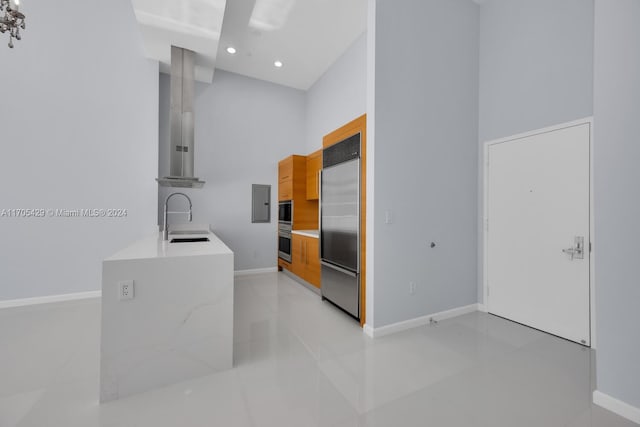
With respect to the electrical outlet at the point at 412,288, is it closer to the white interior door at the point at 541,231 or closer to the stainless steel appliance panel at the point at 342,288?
the stainless steel appliance panel at the point at 342,288

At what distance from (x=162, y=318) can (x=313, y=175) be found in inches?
125

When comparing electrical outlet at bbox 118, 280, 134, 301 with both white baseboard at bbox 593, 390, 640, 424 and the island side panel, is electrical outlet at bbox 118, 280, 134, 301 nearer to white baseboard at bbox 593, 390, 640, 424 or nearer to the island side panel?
the island side panel

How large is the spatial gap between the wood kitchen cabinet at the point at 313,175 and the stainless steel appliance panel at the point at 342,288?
1.47 m

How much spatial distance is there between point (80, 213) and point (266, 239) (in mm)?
2769

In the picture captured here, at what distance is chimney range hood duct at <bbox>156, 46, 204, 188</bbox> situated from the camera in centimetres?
368

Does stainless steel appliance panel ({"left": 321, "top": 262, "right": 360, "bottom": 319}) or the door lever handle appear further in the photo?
stainless steel appliance panel ({"left": 321, "top": 262, "right": 360, "bottom": 319})

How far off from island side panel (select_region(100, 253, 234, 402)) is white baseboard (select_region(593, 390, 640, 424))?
7.87 feet

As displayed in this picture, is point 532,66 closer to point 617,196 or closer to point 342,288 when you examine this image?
point 617,196

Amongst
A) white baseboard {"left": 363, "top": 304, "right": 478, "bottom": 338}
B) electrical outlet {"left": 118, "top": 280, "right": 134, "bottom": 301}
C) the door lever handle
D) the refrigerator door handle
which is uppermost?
the door lever handle

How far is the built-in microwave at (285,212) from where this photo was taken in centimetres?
474

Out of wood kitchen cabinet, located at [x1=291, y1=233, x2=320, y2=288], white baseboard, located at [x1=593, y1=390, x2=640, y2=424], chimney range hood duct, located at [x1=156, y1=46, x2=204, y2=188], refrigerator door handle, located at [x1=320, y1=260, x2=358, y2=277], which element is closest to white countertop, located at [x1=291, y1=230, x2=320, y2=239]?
wood kitchen cabinet, located at [x1=291, y1=233, x2=320, y2=288]

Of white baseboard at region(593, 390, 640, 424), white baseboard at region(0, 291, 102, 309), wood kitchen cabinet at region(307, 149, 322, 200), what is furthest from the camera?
wood kitchen cabinet at region(307, 149, 322, 200)

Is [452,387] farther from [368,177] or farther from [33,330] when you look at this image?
[33,330]

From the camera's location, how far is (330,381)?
184cm
